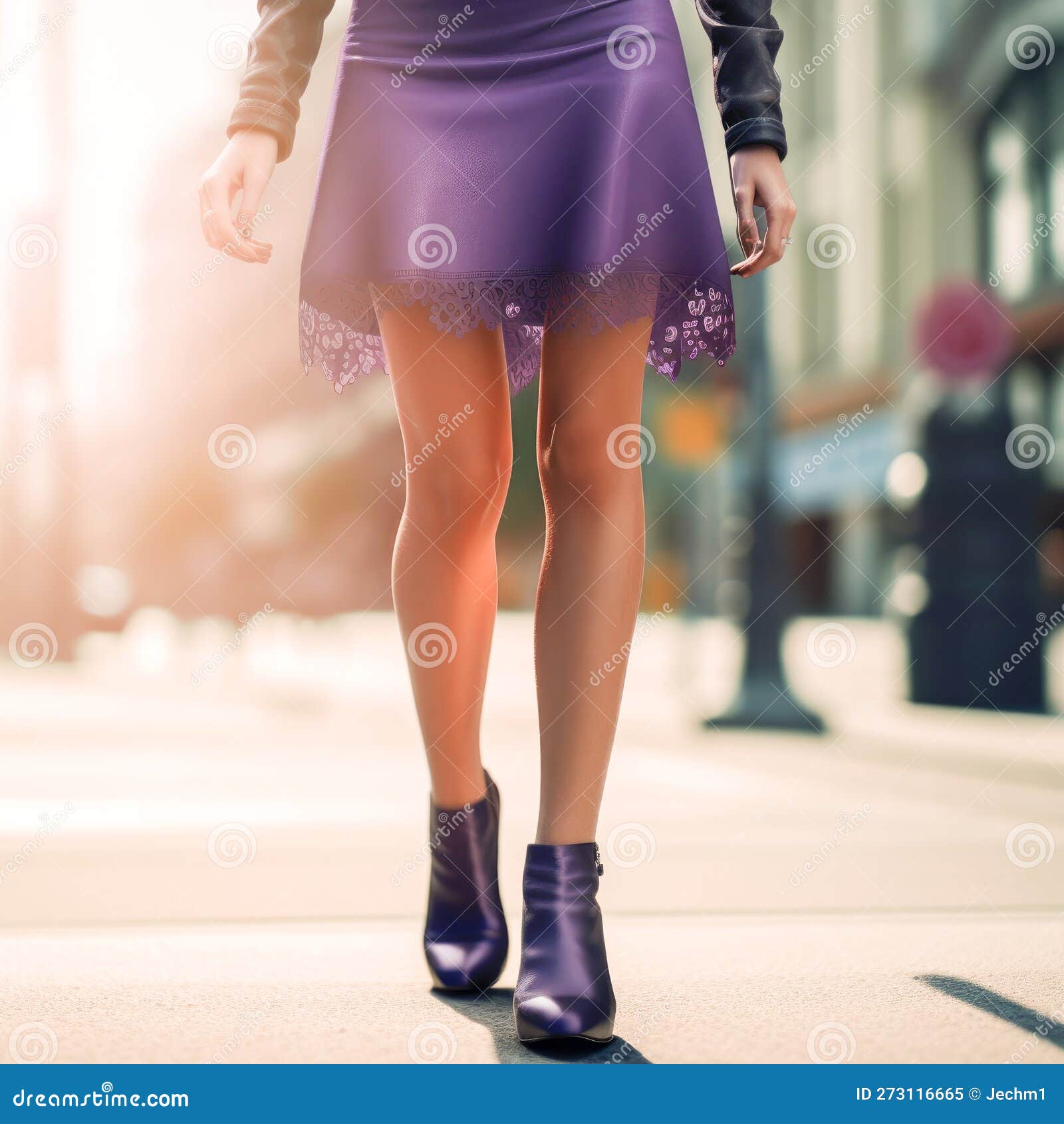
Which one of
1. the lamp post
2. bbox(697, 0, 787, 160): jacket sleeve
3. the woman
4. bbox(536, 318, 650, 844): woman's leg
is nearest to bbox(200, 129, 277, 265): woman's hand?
the woman

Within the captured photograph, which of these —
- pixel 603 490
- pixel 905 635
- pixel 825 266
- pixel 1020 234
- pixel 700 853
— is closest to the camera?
pixel 603 490

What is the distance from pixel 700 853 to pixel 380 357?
162 cm

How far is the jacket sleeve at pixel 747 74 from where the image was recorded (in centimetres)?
185

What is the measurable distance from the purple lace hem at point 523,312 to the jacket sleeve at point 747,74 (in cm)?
23

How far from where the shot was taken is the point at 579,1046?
161 cm

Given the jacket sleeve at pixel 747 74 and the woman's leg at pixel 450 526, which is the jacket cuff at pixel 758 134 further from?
the woman's leg at pixel 450 526

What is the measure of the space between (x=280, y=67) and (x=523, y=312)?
529mm

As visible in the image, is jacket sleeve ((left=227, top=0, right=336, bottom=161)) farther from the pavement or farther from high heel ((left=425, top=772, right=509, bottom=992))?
the pavement

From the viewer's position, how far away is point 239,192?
1.91 metres

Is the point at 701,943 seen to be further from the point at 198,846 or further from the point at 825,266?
the point at 825,266

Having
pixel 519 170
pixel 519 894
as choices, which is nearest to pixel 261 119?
pixel 519 170

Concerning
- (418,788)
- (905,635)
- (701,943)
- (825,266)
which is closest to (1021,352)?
(825,266)

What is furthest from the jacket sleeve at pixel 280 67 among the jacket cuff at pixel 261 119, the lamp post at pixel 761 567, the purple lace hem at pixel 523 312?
the lamp post at pixel 761 567
